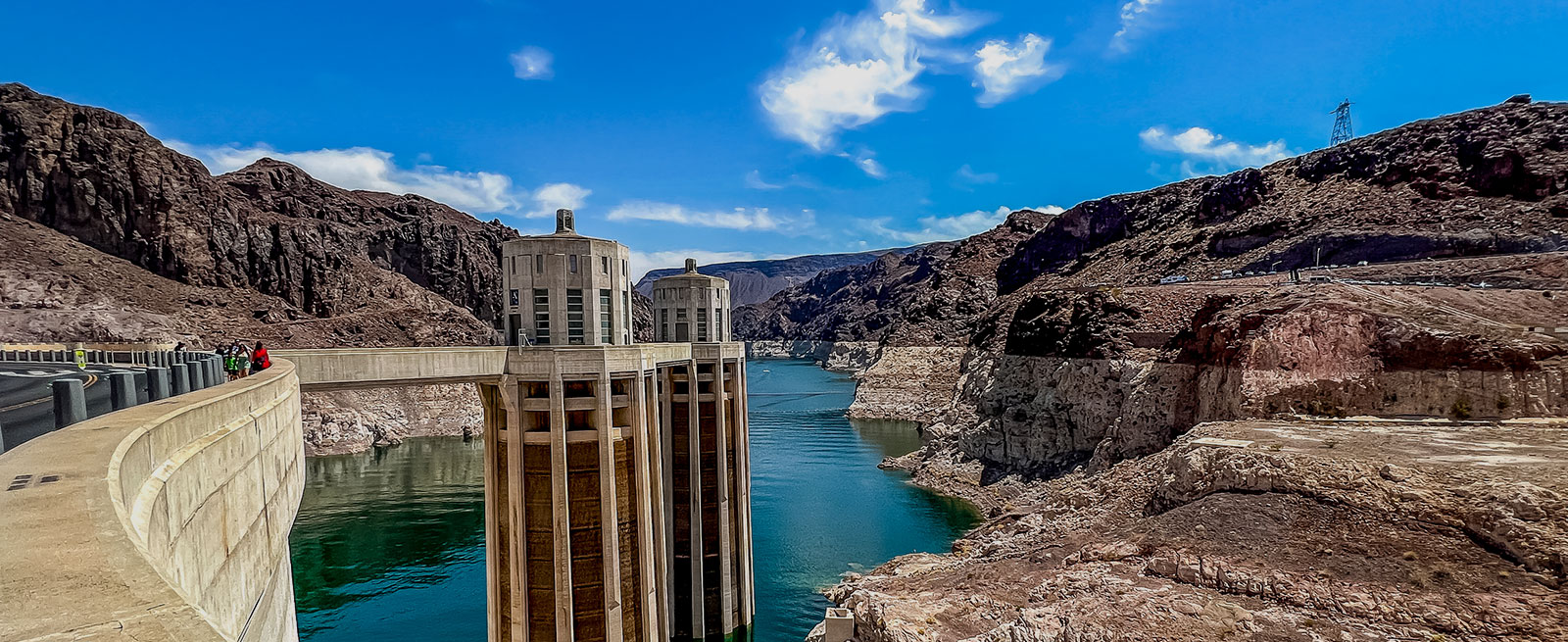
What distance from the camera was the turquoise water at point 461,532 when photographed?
2817 cm

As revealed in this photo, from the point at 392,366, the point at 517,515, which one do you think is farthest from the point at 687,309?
the point at 392,366

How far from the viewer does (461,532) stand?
129ft

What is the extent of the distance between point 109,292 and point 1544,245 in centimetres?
11715

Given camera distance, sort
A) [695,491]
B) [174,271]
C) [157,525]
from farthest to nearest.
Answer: [174,271] < [695,491] < [157,525]

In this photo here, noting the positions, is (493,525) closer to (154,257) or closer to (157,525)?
(157,525)

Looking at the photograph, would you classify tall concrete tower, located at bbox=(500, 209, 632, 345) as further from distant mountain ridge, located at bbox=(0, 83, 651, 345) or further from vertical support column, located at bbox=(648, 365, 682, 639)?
distant mountain ridge, located at bbox=(0, 83, 651, 345)

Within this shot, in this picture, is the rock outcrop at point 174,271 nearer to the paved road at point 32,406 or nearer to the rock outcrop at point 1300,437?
the rock outcrop at point 1300,437

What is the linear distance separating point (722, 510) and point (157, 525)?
2188 centimetres

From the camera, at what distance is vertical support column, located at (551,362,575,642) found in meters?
16.9

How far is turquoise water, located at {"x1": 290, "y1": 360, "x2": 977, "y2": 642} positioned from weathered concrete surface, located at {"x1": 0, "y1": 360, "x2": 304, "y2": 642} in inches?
809

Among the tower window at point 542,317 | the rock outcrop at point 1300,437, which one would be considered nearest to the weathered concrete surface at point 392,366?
the tower window at point 542,317

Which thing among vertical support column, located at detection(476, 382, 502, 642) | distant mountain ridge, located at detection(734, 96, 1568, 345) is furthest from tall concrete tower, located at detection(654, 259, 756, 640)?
distant mountain ridge, located at detection(734, 96, 1568, 345)

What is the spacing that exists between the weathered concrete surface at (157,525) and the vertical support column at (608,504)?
7668mm

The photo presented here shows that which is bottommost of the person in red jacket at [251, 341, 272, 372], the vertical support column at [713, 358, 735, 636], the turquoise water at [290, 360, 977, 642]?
the turquoise water at [290, 360, 977, 642]
